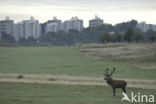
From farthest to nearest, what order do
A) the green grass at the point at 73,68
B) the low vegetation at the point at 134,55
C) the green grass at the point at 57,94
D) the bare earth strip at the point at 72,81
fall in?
the low vegetation at the point at 134,55
the green grass at the point at 73,68
the bare earth strip at the point at 72,81
the green grass at the point at 57,94

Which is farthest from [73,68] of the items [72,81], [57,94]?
[57,94]

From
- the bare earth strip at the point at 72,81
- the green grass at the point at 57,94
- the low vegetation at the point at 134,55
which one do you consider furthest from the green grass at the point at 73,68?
the green grass at the point at 57,94

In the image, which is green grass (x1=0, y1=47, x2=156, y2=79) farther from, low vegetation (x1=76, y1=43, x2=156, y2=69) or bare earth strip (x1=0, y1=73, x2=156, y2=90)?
bare earth strip (x1=0, y1=73, x2=156, y2=90)

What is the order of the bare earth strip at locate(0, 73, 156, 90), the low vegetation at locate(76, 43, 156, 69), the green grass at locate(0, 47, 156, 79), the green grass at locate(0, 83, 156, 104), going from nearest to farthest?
the green grass at locate(0, 83, 156, 104)
the bare earth strip at locate(0, 73, 156, 90)
the green grass at locate(0, 47, 156, 79)
the low vegetation at locate(76, 43, 156, 69)

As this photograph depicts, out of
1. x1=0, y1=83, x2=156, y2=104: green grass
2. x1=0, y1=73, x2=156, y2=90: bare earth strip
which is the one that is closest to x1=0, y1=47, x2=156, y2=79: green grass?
x1=0, y1=73, x2=156, y2=90: bare earth strip

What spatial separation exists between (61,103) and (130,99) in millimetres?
4803

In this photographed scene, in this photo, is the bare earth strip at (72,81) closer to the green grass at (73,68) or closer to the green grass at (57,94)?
the green grass at (57,94)

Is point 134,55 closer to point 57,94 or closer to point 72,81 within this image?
point 72,81

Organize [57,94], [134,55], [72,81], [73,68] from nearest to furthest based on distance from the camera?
[57,94]
[72,81]
[73,68]
[134,55]

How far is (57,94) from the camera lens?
103 ft

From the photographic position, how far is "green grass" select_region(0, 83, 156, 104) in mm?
28047

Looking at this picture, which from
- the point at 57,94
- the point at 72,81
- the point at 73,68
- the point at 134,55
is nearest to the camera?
the point at 57,94

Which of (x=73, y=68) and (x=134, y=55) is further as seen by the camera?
(x=134, y=55)

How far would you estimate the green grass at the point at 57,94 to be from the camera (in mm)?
28047
